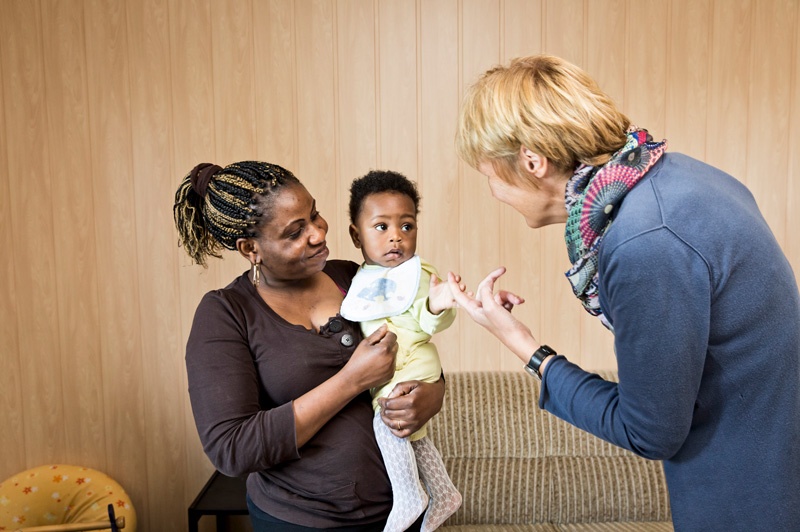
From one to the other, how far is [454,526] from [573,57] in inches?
78.0

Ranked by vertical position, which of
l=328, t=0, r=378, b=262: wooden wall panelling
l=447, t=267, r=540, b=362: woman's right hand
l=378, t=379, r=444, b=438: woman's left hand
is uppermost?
l=328, t=0, r=378, b=262: wooden wall panelling

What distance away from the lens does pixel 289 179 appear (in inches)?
54.9

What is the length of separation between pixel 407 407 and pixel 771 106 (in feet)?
8.07

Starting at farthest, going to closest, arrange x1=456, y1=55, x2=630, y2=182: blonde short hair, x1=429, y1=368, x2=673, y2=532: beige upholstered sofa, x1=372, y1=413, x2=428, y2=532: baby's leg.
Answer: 1. x1=429, y1=368, x2=673, y2=532: beige upholstered sofa
2. x1=372, y1=413, x2=428, y2=532: baby's leg
3. x1=456, y1=55, x2=630, y2=182: blonde short hair

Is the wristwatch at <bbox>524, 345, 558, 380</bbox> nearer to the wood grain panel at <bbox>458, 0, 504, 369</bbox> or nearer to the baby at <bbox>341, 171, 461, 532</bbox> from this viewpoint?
the baby at <bbox>341, 171, 461, 532</bbox>

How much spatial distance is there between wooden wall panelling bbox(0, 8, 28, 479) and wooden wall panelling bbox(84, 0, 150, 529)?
1.18 feet

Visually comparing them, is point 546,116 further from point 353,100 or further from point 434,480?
point 353,100

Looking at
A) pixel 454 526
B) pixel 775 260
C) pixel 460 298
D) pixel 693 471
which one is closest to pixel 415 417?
pixel 460 298

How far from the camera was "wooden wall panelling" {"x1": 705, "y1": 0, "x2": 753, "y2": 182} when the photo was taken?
2.94m

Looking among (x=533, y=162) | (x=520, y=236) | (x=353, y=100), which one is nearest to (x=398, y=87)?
(x=353, y=100)

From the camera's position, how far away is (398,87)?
294 cm

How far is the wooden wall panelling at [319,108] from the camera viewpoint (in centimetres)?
291

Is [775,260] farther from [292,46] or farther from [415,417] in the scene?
[292,46]

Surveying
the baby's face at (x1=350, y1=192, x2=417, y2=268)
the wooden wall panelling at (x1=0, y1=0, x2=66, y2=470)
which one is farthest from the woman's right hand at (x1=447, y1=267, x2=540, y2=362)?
the wooden wall panelling at (x1=0, y1=0, x2=66, y2=470)
